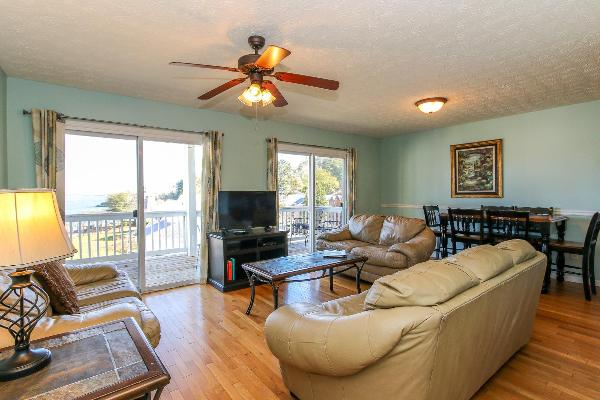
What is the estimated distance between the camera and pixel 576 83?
138 inches

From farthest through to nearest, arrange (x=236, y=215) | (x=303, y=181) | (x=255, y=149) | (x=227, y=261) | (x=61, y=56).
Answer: (x=303, y=181) < (x=255, y=149) < (x=236, y=215) < (x=227, y=261) < (x=61, y=56)

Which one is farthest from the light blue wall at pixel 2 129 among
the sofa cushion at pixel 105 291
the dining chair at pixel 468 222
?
the dining chair at pixel 468 222

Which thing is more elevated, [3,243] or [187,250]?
[3,243]

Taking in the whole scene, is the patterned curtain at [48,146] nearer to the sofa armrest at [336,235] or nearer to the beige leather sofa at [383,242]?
the sofa armrest at [336,235]

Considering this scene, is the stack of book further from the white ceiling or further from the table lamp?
the table lamp

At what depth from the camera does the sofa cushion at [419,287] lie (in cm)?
136

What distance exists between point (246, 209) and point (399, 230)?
230cm

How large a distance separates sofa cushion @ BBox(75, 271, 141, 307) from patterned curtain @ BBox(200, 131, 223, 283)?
1.61m

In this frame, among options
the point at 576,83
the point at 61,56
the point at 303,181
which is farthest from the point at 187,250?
the point at 576,83

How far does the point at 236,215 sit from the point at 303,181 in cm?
187

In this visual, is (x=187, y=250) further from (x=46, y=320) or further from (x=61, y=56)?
(x=46, y=320)

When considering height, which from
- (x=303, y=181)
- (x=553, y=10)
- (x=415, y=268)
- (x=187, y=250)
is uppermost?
(x=553, y=10)

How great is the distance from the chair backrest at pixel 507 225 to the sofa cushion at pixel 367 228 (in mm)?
1526

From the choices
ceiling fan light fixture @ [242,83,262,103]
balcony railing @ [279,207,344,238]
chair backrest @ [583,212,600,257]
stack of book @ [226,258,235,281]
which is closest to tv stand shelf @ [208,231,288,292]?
stack of book @ [226,258,235,281]
